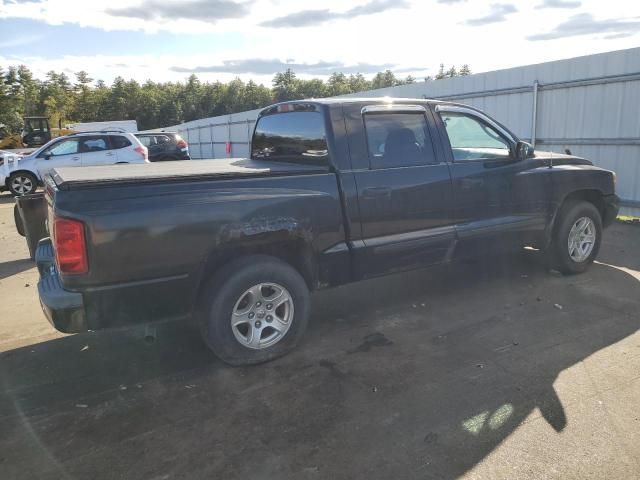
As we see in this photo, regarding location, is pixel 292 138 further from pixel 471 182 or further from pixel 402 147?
pixel 471 182

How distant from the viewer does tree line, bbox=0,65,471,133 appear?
192 feet

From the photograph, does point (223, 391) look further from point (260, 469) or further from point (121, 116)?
point (121, 116)

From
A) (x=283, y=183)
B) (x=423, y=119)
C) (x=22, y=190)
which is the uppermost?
(x=423, y=119)

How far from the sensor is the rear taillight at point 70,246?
3025 millimetres

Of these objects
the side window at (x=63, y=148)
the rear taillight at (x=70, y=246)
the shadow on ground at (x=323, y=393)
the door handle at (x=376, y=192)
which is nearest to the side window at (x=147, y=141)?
the side window at (x=63, y=148)

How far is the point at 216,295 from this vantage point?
11.6 ft

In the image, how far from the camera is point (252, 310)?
375 cm

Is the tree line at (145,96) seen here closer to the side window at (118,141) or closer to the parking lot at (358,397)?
the side window at (118,141)

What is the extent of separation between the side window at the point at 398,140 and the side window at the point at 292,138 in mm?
410

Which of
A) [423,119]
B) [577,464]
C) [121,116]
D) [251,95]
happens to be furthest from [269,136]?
[251,95]

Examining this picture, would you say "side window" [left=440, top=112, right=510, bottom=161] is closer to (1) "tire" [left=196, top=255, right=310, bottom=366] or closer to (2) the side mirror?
(2) the side mirror

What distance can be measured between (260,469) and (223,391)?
34.9 inches

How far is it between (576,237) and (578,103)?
4.89m

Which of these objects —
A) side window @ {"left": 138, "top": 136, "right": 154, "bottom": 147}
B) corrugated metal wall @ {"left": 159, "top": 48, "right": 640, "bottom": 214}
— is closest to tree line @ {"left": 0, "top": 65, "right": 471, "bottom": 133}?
side window @ {"left": 138, "top": 136, "right": 154, "bottom": 147}
